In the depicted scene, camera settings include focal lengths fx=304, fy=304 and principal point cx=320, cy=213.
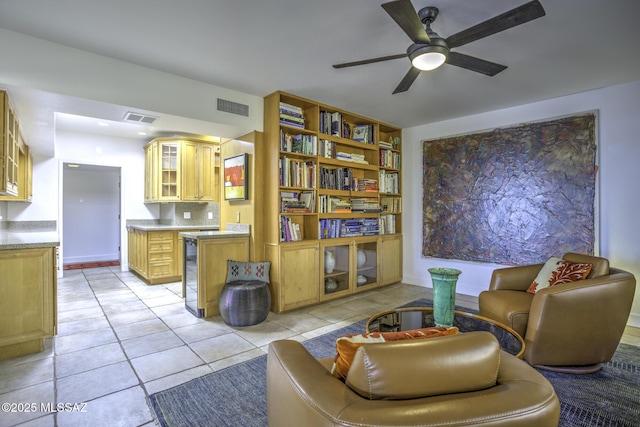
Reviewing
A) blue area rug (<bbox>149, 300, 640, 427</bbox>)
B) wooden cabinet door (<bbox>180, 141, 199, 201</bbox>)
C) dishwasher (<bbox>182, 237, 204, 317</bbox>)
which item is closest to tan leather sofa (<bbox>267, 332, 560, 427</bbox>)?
blue area rug (<bbox>149, 300, 640, 427</bbox>)

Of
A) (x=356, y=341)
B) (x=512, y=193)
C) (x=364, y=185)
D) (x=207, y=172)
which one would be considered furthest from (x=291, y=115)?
(x=356, y=341)

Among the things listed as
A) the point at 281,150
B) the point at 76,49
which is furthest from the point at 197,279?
the point at 76,49

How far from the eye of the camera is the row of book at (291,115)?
359cm

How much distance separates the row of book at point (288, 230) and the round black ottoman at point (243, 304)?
66cm

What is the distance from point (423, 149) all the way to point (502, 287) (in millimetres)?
2512

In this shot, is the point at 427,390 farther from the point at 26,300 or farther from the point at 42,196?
the point at 42,196

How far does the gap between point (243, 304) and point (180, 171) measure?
125 inches

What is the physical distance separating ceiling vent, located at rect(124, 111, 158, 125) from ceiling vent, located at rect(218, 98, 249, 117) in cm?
68

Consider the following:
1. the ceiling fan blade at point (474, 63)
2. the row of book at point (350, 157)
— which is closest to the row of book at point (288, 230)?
the row of book at point (350, 157)

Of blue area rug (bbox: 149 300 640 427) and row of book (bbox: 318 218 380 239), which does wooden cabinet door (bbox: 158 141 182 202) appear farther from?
blue area rug (bbox: 149 300 640 427)

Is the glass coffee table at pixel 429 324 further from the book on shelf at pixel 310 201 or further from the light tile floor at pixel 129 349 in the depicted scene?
the book on shelf at pixel 310 201

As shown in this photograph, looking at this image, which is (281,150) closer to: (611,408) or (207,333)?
(207,333)

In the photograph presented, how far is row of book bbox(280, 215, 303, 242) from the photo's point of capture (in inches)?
143

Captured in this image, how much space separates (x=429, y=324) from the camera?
7.27 ft
